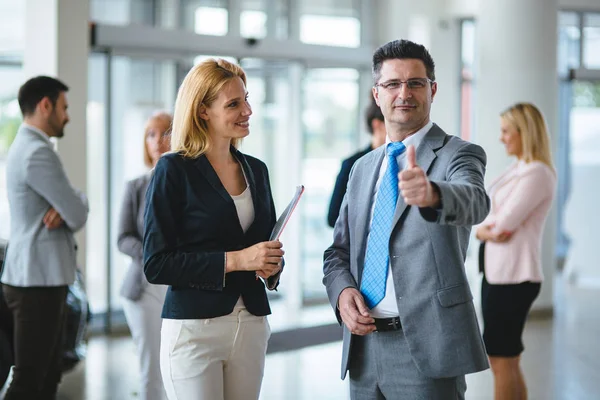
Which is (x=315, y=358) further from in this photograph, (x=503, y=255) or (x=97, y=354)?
(x=503, y=255)

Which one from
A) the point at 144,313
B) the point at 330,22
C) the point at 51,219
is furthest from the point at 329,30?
the point at 144,313

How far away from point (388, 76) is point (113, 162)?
19.2 feet

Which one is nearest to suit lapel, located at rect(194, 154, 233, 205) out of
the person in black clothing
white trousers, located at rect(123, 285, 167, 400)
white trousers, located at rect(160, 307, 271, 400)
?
white trousers, located at rect(160, 307, 271, 400)

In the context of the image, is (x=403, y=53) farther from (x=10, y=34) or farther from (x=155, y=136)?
(x=10, y=34)

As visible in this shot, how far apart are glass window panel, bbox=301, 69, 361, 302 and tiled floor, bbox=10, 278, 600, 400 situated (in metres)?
2.39

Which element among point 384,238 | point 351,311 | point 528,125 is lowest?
point 351,311

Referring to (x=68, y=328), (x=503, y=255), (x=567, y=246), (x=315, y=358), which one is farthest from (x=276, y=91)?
(x=567, y=246)

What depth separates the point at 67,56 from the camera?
6945 millimetres

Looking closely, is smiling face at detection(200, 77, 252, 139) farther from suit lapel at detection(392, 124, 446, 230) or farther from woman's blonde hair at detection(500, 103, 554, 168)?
woman's blonde hair at detection(500, 103, 554, 168)

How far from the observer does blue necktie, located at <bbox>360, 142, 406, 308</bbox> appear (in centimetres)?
245

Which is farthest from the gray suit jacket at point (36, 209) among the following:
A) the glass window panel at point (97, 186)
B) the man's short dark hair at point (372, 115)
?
the glass window panel at point (97, 186)

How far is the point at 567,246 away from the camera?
1329 centimetres

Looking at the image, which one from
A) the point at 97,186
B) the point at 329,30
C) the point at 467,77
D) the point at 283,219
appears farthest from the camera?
the point at 467,77

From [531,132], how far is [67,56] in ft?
13.4
